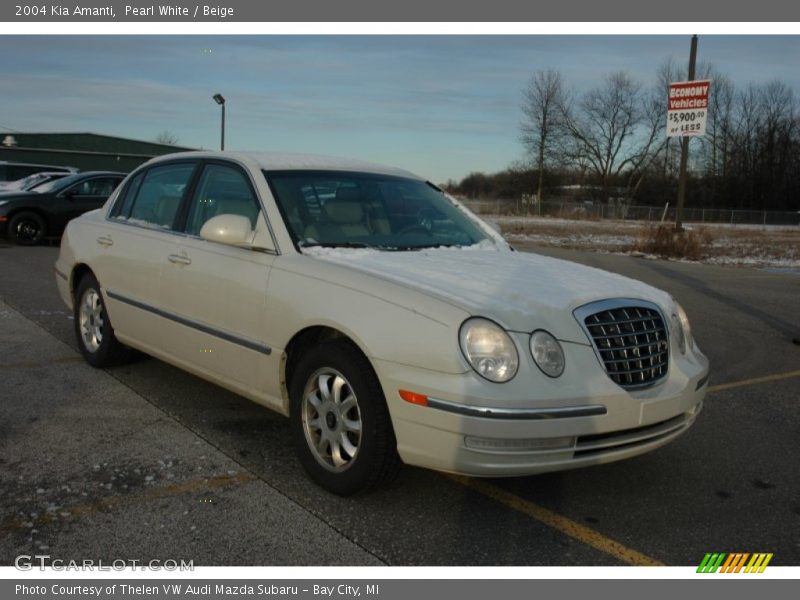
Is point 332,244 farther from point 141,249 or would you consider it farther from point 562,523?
point 562,523

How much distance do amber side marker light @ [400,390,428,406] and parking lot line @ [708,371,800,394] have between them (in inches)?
129

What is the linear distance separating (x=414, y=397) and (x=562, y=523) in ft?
2.90

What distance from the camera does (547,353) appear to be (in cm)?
327

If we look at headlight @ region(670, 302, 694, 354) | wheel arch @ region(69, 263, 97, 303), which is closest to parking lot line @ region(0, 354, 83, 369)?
wheel arch @ region(69, 263, 97, 303)

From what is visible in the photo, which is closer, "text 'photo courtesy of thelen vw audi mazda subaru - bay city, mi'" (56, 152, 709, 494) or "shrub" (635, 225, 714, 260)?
"text 'photo courtesy of thelen vw audi mazda subaru - bay city, mi'" (56, 152, 709, 494)

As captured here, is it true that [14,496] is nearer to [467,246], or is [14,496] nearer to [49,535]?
[49,535]

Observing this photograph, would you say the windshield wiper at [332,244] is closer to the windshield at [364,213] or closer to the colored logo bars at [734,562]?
the windshield at [364,213]

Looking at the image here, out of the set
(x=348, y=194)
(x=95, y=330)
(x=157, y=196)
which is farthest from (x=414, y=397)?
(x=95, y=330)

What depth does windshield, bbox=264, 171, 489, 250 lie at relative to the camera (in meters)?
4.30

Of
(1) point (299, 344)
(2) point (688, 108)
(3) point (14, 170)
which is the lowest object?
(1) point (299, 344)

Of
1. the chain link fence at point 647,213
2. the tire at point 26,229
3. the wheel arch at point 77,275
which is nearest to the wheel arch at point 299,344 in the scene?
the wheel arch at point 77,275

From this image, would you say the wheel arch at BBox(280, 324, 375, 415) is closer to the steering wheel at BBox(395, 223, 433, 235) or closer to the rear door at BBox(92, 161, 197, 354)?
the steering wheel at BBox(395, 223, 433, 235)

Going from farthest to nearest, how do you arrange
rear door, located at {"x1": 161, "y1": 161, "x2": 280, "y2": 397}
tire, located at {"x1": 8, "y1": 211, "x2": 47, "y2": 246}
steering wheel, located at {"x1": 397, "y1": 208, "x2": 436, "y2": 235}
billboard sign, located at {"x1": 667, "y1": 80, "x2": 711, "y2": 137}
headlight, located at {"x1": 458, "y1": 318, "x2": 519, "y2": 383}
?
billboard sign, located at {"x1": 667, "y1": 80, "x2": 711, "y2": 137} < tire, located at {"x1": 8, "y1": 211, "x2": 47, "y2": 246} < steering wheel, located at {"x1": 397, "y1": 208, "x2": 436, "y2": 235} < rear door, located at {"x1": 161, "y1": 161, "x2": 280, "y2": 397} < headlight, located at {"x1": 458, "y1": 318, "x2": 519, "y2": 383}
